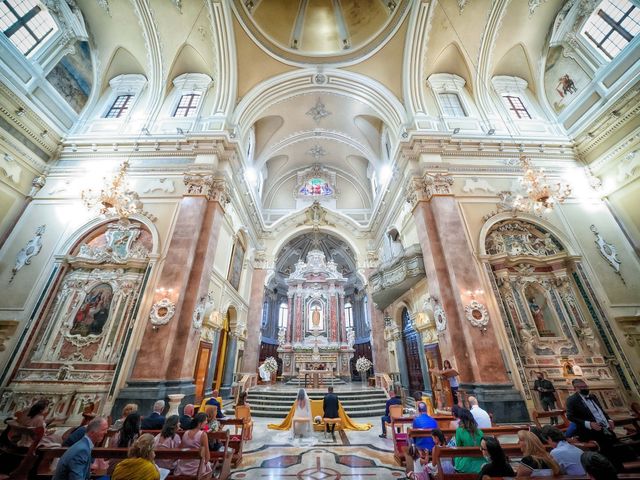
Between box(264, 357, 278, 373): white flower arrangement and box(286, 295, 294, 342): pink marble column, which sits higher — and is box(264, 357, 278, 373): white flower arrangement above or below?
below

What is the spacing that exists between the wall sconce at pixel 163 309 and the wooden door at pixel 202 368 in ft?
6.94

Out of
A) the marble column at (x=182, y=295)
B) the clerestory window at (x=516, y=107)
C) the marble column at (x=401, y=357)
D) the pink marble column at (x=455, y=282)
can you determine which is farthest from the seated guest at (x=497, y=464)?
the clerestory window at (x=516, y=107)

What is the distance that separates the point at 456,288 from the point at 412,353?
4.74m

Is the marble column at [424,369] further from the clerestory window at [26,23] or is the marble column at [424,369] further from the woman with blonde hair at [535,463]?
the clerestory window at [26,23]

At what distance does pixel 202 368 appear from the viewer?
905 centimetres

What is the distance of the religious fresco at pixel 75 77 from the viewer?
9.50 m

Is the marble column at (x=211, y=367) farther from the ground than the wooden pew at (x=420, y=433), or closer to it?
farther from the ground

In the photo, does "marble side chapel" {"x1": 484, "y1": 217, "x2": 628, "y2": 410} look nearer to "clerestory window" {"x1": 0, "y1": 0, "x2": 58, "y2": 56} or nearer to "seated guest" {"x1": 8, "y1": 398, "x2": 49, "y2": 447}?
"seated guest" {"x1": 8, "y1": 398, "x2": 49, "y2": 447}

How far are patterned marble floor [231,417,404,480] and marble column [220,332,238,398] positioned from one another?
5.00m

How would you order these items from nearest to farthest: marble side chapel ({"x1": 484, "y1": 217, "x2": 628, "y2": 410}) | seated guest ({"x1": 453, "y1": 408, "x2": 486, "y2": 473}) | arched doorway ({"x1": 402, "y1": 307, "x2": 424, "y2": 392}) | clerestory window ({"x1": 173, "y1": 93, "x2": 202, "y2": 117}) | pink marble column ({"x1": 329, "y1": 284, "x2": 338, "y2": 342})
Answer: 1. seated guest ({"x1": 453, "y1": 408, "x2": 486, "y2": 473})
2. marble side chapel ({"x1": 484, "y1": 217, "x2": 628, "y2": 410})
3. arched doorway ({"x1": 402, "y1": 307, "x2": 424, "y2": 392})
4. clerestory window ({"x1": 173, "y1": 93, "x2": 202, "y2": 117})
5. pink marble column ({"x1": 329, "y1": 284, "x2": 338, "y2": 342})

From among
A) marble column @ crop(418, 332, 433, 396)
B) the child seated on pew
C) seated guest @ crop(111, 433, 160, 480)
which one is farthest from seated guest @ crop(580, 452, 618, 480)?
marble column @ crop(418, 332, 433, 396)

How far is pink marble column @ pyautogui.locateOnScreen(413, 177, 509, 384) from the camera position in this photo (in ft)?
22.3

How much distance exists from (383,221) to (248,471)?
12.1m

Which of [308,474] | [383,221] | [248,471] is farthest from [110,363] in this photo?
[383,221]
